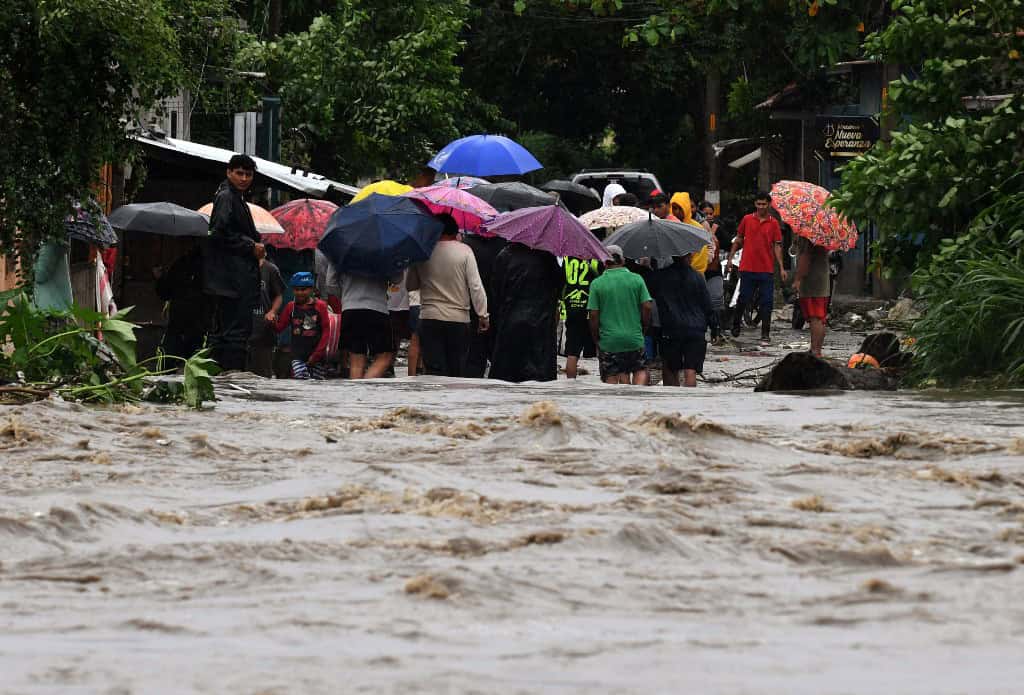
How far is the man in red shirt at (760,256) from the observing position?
23.2 metres

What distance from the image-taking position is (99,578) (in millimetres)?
6199

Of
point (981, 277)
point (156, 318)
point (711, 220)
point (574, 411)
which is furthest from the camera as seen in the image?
point (711, 220)

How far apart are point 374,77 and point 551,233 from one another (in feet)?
58.7

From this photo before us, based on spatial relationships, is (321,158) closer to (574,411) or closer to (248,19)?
(248,19)

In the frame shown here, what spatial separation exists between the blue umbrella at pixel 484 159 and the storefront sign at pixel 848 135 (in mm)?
7237

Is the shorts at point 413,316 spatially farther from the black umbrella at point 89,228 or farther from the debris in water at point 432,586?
the debris in water at point 432,586

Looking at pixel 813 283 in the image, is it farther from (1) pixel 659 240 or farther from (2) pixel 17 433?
(2) pixel 17 433

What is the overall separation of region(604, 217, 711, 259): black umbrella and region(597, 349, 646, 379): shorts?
94 cm

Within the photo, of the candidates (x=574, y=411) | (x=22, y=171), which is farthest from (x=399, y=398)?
(x=22, y=171)

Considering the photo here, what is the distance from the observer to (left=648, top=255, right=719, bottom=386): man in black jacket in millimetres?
15750

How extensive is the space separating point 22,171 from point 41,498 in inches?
206

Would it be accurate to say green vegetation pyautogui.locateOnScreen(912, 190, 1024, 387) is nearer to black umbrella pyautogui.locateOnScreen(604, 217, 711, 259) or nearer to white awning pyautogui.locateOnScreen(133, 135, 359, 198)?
black umbrella pyautogui.locateOnScreen(604, 217, 711, 259)

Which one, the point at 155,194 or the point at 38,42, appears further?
the point at 155,194

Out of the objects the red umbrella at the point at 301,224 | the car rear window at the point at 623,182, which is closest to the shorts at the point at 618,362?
the red umbrella at the point at 301,224
